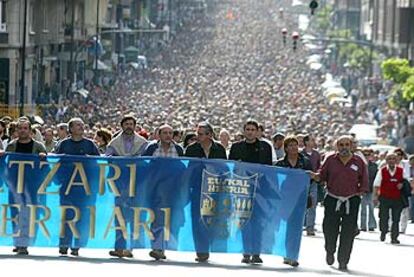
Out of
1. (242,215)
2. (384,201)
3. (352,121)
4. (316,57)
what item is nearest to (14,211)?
(242,215)

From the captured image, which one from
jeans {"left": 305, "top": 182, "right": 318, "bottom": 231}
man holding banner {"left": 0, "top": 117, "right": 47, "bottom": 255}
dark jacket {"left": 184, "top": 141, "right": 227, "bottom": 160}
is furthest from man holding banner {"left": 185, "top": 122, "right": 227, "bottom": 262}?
jeans {"left": 305, "top": 182, "right": 318, "bottom": 231}

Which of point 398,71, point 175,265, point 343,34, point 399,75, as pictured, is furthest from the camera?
point 343,34

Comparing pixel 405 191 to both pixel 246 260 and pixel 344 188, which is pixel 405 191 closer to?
pixel 344 188

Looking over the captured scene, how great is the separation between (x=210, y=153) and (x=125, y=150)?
1.01 meters

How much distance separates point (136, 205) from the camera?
2153 cm

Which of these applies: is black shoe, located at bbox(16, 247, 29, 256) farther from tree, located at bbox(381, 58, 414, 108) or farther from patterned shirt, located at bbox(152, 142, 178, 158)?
tree, located at bbox(381, 58, 414, 108)

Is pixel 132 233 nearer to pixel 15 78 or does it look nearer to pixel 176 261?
pixel 176 261

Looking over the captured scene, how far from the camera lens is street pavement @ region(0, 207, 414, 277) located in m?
19.8

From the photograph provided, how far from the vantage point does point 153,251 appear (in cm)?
2147

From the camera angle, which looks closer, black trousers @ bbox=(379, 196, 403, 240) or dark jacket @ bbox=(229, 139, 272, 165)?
dark jacket @ bbox=(229, 139, 272, 165)

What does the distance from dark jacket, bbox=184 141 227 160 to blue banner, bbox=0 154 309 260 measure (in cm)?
42

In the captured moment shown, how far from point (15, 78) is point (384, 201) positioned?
41.9 metres

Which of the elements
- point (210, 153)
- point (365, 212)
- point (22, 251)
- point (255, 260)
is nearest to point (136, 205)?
point (210, 153)

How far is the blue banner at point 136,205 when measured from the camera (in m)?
21.4
